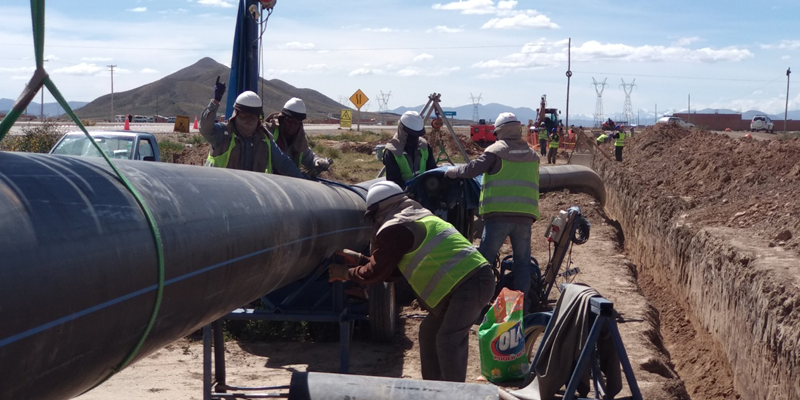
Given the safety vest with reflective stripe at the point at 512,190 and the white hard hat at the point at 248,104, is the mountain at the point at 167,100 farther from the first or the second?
the white hard hat at the point at 248,104

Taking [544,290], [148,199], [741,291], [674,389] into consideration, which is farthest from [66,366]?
[741,291]

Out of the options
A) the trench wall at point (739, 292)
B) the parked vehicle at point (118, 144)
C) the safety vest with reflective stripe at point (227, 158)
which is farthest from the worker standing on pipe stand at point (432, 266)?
the parked vehicle at point (118, 144)

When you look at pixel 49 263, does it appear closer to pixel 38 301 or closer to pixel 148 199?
pixel 38 301

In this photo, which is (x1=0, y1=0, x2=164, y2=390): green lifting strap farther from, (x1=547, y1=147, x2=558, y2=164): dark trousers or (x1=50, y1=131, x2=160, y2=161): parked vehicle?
(x1=547, y1=147, x2=558, y2=164): dark trousers

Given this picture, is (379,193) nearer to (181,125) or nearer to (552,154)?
(181,125)

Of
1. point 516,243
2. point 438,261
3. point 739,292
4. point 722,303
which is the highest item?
point 438,261

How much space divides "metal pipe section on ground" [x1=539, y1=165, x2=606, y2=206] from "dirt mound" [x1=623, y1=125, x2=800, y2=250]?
1.21 metres

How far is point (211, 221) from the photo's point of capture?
351 cm

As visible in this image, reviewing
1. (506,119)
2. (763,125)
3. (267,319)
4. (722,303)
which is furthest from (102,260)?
(763,125)

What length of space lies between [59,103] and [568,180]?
1438cm

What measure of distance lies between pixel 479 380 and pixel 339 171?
17.5 metres

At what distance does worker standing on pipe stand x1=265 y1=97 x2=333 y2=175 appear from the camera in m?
6.93

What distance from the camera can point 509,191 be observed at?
7.27 metres

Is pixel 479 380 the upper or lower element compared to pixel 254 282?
lower
